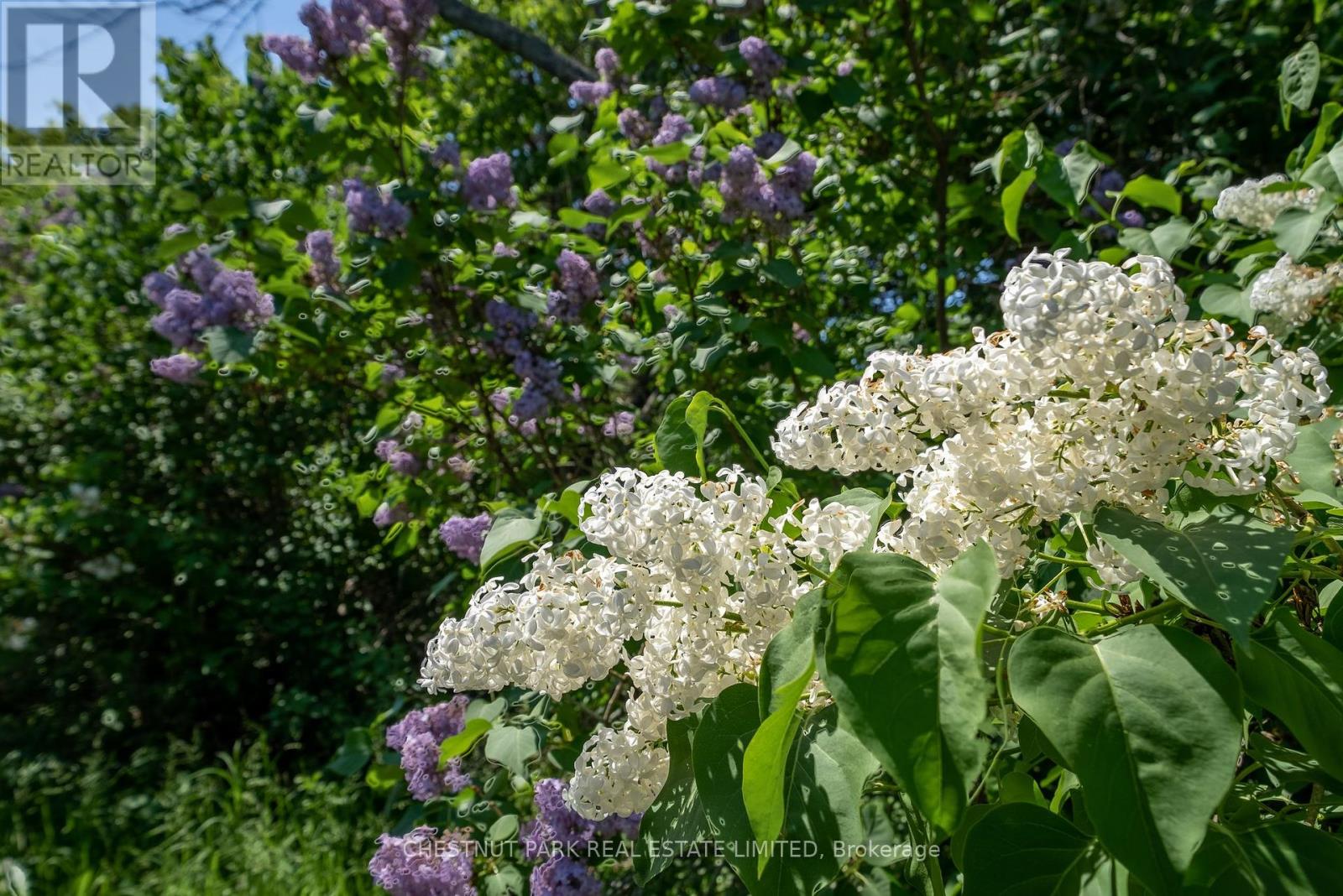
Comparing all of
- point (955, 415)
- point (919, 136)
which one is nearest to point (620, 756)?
point (955, 415)

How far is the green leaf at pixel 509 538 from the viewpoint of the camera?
3.60 ft

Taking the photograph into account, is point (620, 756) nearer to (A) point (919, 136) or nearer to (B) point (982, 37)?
(A) point (919, 136)

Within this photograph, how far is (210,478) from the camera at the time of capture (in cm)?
478

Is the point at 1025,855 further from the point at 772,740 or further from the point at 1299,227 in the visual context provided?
the point at 1299,227

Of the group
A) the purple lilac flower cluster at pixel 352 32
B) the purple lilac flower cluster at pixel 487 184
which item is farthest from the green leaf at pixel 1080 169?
the purple lilac flower cluster at pixel 352 32

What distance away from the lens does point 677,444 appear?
37.3 inches

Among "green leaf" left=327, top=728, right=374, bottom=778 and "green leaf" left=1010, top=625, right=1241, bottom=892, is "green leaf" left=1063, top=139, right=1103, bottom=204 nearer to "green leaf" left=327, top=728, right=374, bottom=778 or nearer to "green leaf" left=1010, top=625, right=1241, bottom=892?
"green leaf" left=1010, top=625, right=1241, bottom=892

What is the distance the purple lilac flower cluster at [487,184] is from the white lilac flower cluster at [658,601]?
1.43 m

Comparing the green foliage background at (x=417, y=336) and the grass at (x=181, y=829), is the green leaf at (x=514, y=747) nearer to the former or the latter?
the green foliage background at (x=417, y=336)

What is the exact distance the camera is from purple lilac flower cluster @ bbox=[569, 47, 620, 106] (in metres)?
2.46

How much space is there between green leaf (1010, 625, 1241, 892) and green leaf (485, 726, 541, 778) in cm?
92

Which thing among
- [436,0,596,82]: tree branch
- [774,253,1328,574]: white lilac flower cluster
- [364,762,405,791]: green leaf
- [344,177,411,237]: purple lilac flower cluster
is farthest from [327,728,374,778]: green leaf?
[436,0,596,82]: tree branch

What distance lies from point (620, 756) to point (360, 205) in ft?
4.92

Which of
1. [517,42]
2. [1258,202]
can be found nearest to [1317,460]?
[1258,202]
